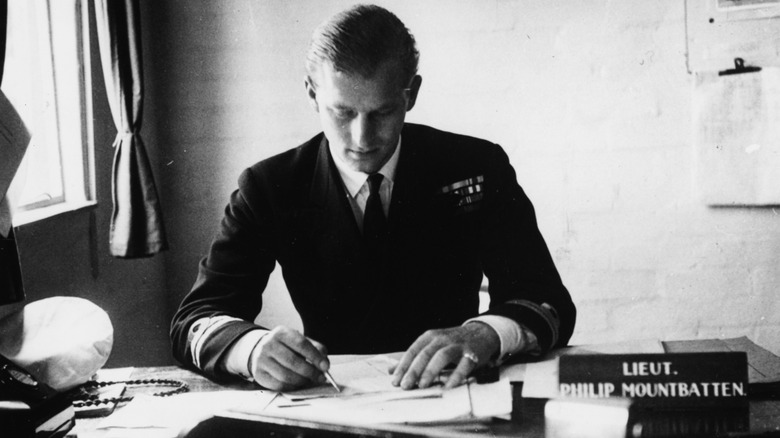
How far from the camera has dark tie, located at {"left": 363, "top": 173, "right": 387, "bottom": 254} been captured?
5.21 feet

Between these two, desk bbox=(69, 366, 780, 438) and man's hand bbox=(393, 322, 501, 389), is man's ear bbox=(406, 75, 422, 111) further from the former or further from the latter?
desk bbox=(69, 366, 780, 438)

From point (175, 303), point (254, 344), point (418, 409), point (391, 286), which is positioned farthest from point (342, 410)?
point (175, 303)

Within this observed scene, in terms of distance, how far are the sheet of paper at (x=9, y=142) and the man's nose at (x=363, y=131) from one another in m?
0.59

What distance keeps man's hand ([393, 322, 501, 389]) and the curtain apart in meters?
1.41

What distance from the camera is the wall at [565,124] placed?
2.70 metres

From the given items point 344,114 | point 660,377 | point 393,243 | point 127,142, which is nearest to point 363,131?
point 344,114

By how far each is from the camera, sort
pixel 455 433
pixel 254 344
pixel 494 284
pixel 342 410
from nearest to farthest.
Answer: pixel 455 433 < pixel 342 410 < pixel 254 344 < pixel 494 284

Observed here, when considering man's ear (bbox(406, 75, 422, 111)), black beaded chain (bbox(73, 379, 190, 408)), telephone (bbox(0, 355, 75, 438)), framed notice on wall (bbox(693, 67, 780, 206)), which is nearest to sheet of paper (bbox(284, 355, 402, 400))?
black beaded chain (bbox(73, 379, 190, 408))

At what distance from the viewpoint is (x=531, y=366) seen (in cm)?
124

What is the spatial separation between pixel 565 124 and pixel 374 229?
53.7 inches

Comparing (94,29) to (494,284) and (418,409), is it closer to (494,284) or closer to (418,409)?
(494,284)

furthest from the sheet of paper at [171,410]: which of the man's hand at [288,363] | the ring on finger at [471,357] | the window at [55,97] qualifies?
the window at [55,97]

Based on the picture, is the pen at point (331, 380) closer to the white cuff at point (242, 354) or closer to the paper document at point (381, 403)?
the paper document at point (381, 403)

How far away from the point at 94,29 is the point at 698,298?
222 cm
